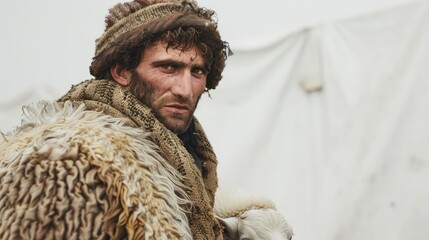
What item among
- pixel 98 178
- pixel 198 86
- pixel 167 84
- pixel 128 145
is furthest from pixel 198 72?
pixel 98 178

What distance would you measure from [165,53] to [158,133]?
0.31 metres

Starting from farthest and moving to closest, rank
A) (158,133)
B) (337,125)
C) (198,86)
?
(337,125), (198,86), (158,133)

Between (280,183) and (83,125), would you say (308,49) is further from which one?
(83,125)

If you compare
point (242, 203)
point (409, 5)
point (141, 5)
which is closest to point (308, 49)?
point (409, 5)

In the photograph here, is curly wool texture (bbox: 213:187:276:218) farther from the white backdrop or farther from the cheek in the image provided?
the white backdrop

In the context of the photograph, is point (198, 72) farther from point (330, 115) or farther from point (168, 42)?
point (330, 115)

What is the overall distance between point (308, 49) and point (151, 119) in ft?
10.0

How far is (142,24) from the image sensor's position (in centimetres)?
265

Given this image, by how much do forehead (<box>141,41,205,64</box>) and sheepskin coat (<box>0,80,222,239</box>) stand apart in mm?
208

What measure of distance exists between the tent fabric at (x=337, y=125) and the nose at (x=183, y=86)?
99.2 inches

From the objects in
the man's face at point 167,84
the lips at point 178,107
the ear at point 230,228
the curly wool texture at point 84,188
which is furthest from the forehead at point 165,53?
the ear at point 230,228

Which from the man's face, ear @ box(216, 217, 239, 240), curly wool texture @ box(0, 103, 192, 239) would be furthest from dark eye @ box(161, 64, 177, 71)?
ear @ box(216, 217, 239, 240)

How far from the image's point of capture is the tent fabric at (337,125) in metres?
4.92

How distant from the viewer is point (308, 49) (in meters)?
5.43
